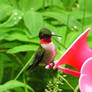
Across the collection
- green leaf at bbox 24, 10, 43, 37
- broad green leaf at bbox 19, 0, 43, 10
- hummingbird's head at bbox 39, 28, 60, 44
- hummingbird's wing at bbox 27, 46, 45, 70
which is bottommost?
broad green leaf at bbox 19, 0, 43, 10

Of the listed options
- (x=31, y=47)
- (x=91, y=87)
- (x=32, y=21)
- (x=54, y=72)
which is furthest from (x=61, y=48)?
(x=91, y=87)

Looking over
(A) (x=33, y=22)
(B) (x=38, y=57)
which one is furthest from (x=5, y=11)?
(B) (x=38, y=57)

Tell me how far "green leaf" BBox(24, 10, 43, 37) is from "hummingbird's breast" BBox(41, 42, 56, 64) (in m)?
0.61

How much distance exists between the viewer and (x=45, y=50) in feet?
2.51

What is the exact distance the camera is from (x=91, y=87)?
66 cm

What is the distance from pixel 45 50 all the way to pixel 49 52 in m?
0.01

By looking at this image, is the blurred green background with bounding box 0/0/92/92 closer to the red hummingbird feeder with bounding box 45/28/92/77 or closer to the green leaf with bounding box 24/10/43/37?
the green leaf with bounding box 24/10/43/37

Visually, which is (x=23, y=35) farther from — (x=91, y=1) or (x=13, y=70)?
(x=91, y=1)

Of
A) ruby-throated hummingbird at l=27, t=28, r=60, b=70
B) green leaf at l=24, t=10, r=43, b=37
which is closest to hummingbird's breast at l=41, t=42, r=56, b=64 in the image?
ruby-throated hummingbird at l=27, t=28, r=60, b=70

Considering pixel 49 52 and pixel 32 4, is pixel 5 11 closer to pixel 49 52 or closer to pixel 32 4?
pixel 32 4

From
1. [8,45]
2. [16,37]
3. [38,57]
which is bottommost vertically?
[8,45]

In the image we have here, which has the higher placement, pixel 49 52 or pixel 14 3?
pixel 49 52

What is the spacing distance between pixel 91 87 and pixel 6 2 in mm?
1269

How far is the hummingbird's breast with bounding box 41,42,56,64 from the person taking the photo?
0.75 metres
